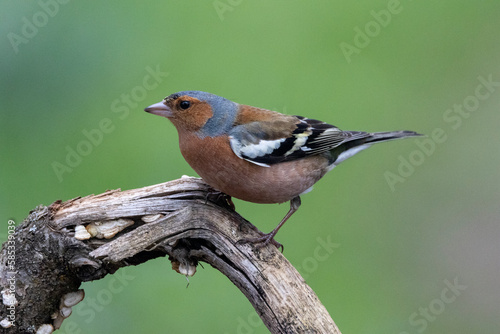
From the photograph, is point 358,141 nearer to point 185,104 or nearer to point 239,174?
point 239,174

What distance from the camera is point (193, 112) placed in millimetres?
4227

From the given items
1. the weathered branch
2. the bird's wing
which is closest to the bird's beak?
the bird's wing

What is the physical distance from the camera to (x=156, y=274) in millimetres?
6191

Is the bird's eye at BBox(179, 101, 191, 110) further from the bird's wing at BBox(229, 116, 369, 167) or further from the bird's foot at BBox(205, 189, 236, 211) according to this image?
the bird's foot at BBox(205, 189, 236, 211)

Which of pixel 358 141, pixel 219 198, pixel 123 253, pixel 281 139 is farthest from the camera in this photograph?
pixel 358 141

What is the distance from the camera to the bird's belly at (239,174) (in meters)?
4.06

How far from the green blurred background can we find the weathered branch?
1750 millimetres

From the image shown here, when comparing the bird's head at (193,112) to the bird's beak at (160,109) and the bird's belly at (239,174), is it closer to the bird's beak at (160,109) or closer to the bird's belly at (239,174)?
the bird's beak at (160,109)

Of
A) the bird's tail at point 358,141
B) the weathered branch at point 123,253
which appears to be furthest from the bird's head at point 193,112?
the bird's tail at point 358,141

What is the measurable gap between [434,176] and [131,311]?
3.91 metres

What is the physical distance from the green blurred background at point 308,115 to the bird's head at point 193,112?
2.11 meters

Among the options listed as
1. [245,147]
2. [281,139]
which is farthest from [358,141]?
[245,147]

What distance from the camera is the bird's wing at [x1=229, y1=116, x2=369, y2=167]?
4.17 meters

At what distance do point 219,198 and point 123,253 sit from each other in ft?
2.43
